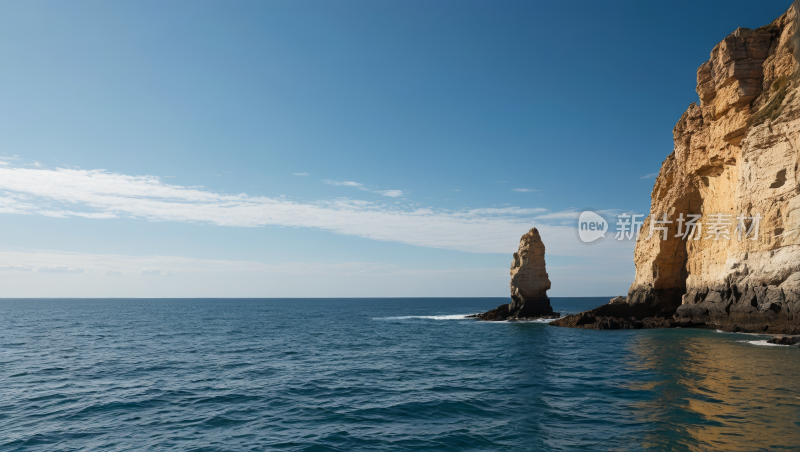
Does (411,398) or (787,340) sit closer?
(411,398)

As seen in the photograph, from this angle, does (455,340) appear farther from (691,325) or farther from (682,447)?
(682,447)

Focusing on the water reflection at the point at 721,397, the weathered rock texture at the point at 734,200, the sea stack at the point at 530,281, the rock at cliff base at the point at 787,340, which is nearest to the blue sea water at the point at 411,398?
the water reflection at the point at 721,397

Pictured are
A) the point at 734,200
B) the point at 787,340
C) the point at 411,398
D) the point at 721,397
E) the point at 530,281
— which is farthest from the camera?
the point at 530,281

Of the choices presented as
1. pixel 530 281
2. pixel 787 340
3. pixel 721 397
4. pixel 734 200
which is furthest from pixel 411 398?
pixel 530 281

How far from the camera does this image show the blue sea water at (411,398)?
12.9 m

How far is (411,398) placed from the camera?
17703 mm

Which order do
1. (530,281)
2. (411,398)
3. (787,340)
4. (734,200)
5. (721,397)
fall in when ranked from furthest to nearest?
(530,281), (734,200), (787,340), (411,398), (721,397)

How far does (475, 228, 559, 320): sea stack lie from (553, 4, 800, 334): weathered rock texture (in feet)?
32.2

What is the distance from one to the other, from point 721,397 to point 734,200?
1272 inches

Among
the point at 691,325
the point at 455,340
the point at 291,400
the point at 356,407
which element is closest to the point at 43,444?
the point at 291,400

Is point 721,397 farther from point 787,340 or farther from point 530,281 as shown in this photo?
point 530,281

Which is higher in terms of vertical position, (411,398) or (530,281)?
(530,281)

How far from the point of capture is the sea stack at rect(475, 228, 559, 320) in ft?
198

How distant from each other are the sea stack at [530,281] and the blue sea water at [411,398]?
28.4 m
